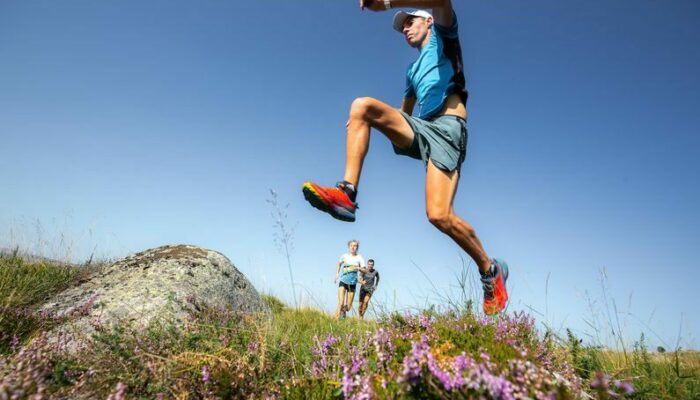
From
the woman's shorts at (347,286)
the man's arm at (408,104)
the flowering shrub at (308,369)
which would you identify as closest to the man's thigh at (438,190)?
the flowering shrub at (308,369)

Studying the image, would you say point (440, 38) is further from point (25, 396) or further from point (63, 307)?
point (63, 307)

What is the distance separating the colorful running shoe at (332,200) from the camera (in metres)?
2.80

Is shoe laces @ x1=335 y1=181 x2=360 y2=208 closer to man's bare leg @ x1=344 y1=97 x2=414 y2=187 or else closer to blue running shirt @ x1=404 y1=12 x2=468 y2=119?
man's bare leg @ x1=344 y1=97 x2=414 y2=187

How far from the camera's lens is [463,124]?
12.4ft

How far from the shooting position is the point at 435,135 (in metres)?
3.60

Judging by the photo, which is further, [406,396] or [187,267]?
[187,267]

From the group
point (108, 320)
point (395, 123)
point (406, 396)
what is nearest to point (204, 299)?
point (108, 320)

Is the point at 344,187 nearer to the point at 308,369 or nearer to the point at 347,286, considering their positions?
the point at 308,369

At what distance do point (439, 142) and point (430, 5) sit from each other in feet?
4.04

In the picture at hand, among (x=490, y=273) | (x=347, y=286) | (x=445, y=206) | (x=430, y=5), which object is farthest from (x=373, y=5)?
(x=347, y=286)

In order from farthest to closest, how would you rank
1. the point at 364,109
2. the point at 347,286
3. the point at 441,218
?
the point at 347,286, the point at 441,218, the point at 364,109

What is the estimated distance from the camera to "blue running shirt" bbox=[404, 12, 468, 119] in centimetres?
379

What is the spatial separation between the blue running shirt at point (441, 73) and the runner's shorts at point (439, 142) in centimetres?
26

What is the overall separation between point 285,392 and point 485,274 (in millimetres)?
2518
